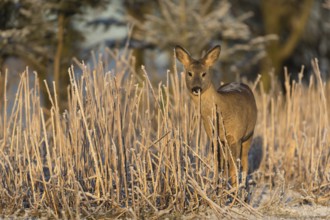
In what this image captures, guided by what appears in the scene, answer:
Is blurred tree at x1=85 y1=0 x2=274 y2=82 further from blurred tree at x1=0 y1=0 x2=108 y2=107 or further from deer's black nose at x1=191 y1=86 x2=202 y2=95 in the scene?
deer's black nose at x1=191 y1=86 x2=202 y2=95

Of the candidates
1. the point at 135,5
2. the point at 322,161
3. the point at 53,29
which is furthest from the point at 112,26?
the point at 322,161

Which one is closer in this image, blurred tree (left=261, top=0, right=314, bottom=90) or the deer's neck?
the deer's neck

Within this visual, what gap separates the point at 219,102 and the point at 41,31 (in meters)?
5.63

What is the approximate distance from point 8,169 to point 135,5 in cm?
1085

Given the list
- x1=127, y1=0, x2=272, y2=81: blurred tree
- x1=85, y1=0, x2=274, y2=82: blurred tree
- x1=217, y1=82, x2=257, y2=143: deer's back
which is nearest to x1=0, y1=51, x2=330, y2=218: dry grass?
x1=217, y1=82, x2=257, y2=143: deer's back

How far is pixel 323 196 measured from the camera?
5.80 m

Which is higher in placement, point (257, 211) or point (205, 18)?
point (205, 18)

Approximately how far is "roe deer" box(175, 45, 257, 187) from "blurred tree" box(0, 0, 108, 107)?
14.4ft

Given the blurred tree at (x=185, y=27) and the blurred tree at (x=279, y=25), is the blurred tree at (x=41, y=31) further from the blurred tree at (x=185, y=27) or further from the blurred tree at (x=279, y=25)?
the blurred tree at (x=279, y=25)

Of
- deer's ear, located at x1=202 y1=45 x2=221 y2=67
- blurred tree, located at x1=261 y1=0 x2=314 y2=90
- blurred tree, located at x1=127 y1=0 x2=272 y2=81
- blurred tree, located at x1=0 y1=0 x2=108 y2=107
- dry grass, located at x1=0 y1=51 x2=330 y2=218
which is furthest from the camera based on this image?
blurred tree, located at x1=261 y1=0 x2=314 y2=90

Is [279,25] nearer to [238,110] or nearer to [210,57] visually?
[238,110]

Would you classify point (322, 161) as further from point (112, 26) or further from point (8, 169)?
point (112, 26)

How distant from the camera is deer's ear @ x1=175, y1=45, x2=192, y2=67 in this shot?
18.4 feet

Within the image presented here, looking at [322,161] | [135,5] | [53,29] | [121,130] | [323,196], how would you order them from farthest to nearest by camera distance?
[135,5], [53,29], [322,161], [323,196], [121,130]
